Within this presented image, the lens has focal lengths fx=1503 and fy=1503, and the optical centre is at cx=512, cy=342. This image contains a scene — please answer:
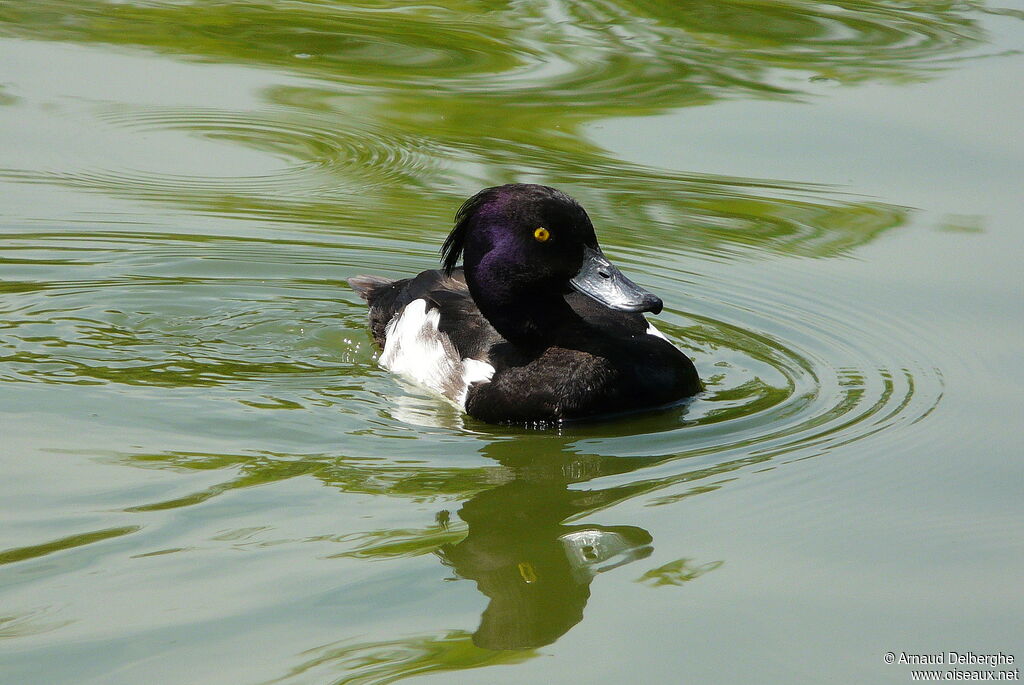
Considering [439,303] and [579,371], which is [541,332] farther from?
[439,303]

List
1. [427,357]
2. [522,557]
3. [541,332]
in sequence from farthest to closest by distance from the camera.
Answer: [427,357] → [541,332] → [522,557]

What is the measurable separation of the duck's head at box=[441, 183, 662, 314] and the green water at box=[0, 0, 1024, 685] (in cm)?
60

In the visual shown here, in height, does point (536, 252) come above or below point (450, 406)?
above

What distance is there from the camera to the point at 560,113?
33.2 feet

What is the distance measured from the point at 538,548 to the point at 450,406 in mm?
1858

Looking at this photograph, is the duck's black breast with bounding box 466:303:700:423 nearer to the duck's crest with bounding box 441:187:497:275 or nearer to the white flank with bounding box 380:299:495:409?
the white flank with bounding box 380:299:495:409

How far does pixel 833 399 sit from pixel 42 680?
3618 millimetres

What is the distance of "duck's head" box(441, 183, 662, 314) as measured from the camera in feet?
21.5

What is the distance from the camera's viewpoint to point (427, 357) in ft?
23.4

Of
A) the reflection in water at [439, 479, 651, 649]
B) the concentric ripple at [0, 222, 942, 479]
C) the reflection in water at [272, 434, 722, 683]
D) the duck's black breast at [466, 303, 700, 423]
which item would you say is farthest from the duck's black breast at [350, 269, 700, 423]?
the reflection in water at [439, 479, 651, 649]

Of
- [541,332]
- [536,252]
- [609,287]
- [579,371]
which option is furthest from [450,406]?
[609,287]

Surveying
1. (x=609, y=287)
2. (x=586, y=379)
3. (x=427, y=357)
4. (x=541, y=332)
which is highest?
(x=609, y=287)

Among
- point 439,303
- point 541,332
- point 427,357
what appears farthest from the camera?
point 439,303

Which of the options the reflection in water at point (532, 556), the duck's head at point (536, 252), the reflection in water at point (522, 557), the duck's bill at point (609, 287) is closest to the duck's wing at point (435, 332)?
the duck's head at point (536, 252)
